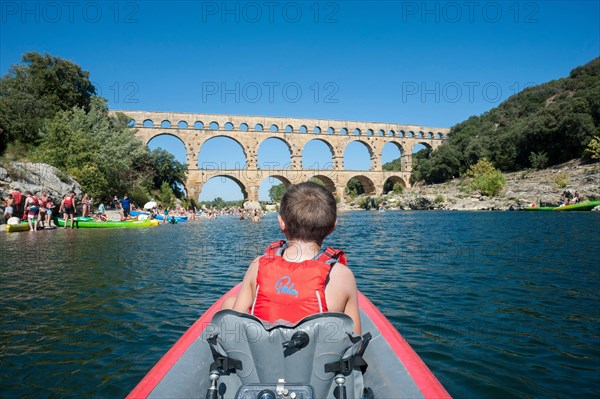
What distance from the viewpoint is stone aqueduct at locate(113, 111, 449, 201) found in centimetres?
4666

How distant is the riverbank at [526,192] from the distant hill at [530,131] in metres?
2.46

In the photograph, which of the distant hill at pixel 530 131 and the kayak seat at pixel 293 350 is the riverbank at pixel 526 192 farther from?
the kayak seat at pixel 293 350

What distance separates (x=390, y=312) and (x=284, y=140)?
48.0m

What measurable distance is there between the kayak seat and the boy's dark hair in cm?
51

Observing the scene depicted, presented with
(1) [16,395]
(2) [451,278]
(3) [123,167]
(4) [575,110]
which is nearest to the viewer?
(1) [16,395]

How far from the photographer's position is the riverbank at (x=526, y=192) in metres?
28.6

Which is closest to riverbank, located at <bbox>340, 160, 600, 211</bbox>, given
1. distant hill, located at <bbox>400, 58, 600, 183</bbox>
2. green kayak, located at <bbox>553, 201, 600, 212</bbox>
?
distant hill, located at <bbox>400, 58, 600, 183</bbox>

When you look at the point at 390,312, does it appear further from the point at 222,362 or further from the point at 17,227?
the point at 17,227

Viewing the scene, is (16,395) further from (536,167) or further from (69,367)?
(536,167)

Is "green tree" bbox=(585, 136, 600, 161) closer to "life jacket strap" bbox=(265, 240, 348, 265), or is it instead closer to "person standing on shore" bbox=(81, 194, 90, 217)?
"person standing on shore" bbox=(81, 194, 90, 217)

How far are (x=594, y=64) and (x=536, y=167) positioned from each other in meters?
27.3

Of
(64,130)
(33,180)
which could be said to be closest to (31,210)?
(33,180)

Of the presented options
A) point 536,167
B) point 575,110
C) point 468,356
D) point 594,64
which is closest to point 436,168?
point 536,167

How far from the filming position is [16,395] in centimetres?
263
